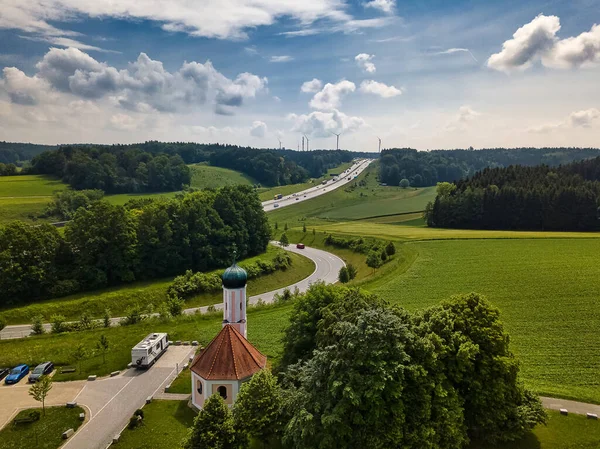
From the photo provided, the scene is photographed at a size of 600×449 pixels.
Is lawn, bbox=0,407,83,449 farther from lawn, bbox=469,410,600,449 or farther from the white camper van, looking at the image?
lawn, bbox=469,410,600,449

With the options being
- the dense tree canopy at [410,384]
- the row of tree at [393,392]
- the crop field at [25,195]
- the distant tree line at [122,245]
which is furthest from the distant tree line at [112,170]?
the dense tree canopy at [410,384]

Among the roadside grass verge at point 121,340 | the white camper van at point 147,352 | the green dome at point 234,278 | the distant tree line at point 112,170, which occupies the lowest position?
the roadside grass verge at point 121,340

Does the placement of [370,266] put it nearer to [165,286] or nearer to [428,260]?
[428,260]

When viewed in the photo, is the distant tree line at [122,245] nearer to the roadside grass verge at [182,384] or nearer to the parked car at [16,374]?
the parked car at [16,374]

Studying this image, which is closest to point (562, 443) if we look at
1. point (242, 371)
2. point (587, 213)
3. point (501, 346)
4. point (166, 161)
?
point (501, 346)

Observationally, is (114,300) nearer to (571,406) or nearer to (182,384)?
(182,384)

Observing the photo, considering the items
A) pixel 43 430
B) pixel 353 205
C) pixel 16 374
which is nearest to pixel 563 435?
pixel 43 430
